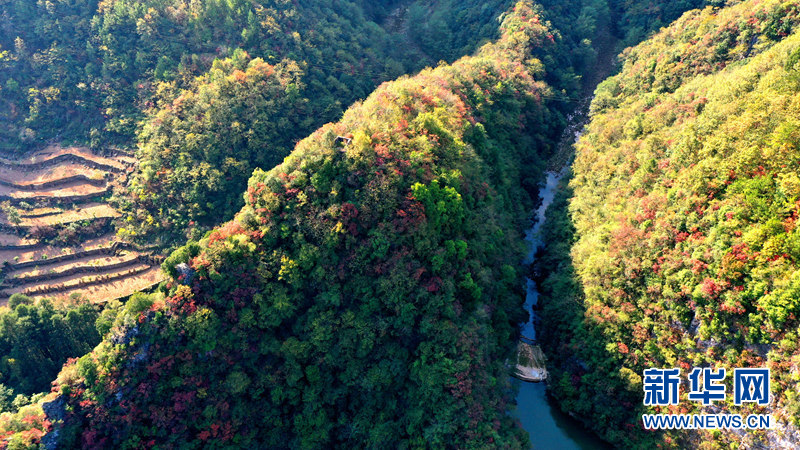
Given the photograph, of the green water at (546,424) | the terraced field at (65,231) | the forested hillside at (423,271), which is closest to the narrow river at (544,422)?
the green water at (546,424)

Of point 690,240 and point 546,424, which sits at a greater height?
point 690,240

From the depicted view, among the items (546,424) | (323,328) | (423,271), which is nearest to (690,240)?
(546,424)

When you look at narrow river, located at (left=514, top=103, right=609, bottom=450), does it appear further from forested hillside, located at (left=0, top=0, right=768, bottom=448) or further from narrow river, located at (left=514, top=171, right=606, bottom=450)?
forested hillside, located at (left=0, top=0, right=768, bottom=448)

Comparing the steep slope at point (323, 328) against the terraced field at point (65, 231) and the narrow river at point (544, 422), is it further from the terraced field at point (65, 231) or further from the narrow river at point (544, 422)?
the terraced field at point (65, 231)

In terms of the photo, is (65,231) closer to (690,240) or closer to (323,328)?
(323,328)

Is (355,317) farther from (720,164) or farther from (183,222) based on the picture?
(720,164)
